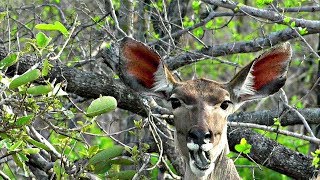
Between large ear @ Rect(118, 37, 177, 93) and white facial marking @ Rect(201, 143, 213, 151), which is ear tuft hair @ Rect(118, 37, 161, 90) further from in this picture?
white facial marking @ Rect(201, 143, 213, 151)

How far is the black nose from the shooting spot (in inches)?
268

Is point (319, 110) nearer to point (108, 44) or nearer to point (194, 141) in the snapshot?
point (108, 44)

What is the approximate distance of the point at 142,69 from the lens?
7996mm

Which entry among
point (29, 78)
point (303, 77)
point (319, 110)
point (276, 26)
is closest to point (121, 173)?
point (29, 78)

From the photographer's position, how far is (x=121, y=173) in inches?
311

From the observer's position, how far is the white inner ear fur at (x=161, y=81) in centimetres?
788

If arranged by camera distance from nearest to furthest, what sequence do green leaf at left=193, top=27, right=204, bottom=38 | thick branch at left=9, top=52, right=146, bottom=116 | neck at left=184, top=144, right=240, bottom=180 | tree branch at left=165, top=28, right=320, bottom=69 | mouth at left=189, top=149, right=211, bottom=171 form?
mouth at left=189, top=149, right=211, bottom=171 → neck at left=184, top=144, right=240, bottom=180 → thick branch at left=9, top=52, right=146, bottom=116 → tree branch at left=165, top=28, right=320, bottom=69 → green leaf at left=193, top=27, right=204, bottom=38

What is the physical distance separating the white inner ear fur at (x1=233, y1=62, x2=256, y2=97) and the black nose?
3.39ft

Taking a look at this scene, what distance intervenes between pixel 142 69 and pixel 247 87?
1.03 meters

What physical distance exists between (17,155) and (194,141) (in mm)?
1639

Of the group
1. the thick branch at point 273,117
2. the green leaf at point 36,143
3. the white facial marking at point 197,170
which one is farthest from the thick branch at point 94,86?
the white facial marking at point 197,170

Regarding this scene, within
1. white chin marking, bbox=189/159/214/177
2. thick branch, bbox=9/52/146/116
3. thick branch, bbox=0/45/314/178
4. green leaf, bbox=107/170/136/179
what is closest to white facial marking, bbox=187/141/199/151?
white chin marking, bbox=189/159/214/177

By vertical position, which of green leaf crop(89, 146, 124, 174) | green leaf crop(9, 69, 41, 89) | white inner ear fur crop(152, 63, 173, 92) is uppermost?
green leaf crop(9, 69, 41, 89)

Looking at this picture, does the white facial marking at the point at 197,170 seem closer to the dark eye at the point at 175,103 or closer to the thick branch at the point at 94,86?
the dark eye at the point at 175,103
